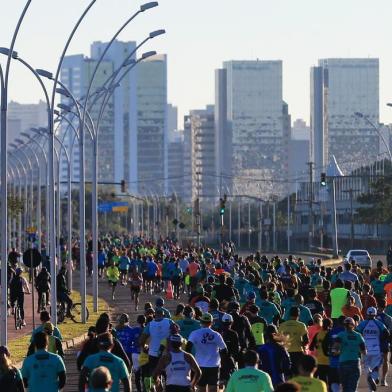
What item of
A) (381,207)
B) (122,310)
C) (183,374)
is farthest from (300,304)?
(381,207)

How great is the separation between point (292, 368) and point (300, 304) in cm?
578

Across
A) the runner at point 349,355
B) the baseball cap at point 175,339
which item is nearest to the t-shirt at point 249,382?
the baseball cap at point 175,339

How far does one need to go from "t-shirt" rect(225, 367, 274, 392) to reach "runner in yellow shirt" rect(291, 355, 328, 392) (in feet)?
2.71

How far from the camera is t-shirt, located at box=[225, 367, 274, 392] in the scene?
49.9ft

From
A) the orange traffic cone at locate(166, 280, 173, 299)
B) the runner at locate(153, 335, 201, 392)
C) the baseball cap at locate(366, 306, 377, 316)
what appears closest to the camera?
the runner at locate(153, 335, 201, 392)

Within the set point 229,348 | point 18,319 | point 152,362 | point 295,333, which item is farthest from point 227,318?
point 18,319

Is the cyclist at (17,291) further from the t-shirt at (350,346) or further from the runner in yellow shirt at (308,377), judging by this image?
the runner in yellow shirt at (308,377)

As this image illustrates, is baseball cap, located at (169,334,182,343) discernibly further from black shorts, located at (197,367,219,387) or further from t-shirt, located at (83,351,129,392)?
black shorts, located at (197,367,219,387)

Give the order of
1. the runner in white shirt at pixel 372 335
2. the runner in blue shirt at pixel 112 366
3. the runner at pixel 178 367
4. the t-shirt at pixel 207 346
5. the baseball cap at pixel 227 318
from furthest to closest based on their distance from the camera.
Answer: the runner in white shirt at pixel 372 335
the baseball cap at pixel 227 318
the t-shirt at pixel 207 346
the runner at pixel 178 367
the runner in blue shirt at pixel 112 366

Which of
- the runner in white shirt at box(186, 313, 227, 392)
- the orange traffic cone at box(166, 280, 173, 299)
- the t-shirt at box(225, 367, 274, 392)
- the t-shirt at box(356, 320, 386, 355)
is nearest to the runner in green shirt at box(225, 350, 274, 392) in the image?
the t-shirt at box(225, 367, 274, 392)

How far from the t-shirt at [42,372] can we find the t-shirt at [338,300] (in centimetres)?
1105

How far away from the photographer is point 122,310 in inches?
1895

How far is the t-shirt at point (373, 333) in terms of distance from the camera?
931 inches

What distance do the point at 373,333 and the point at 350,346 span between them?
262cm
